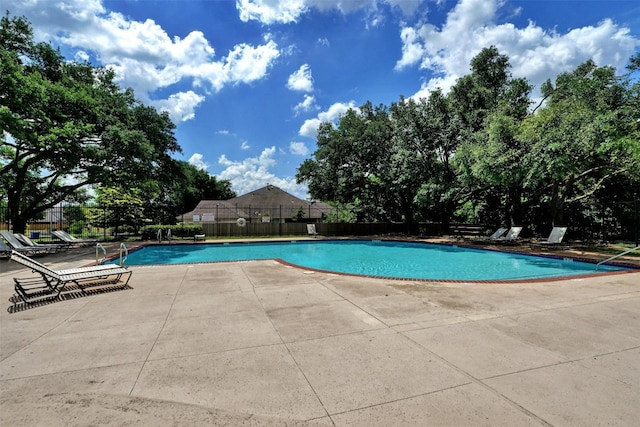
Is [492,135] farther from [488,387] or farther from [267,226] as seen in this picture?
[267,226]

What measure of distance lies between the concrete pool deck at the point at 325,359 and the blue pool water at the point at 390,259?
3.95 m

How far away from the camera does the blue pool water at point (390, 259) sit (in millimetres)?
9242

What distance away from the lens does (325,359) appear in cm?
298

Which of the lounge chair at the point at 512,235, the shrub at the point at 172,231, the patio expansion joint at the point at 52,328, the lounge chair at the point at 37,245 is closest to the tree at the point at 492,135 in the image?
the lounge chair at the point at 512,235

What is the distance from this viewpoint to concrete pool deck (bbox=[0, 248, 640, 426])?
215 centimetres

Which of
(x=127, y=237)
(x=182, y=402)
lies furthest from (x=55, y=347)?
(x=127, y=237)

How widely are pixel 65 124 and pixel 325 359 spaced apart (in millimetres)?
14024

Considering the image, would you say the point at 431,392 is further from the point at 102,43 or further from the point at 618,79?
the point at 618,79

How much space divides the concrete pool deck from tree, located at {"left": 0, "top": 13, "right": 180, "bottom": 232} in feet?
31.7

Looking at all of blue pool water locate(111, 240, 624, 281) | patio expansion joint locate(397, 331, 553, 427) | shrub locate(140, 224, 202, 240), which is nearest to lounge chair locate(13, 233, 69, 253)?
blue pool water locate(111, 240, 624, 281)

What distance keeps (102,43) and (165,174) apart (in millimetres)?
6399

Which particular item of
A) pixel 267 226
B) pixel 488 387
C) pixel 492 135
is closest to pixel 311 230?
pixel 267 226

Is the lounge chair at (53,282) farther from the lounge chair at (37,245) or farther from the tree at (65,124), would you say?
the tree at (65,124)

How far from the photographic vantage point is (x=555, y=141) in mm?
11148
